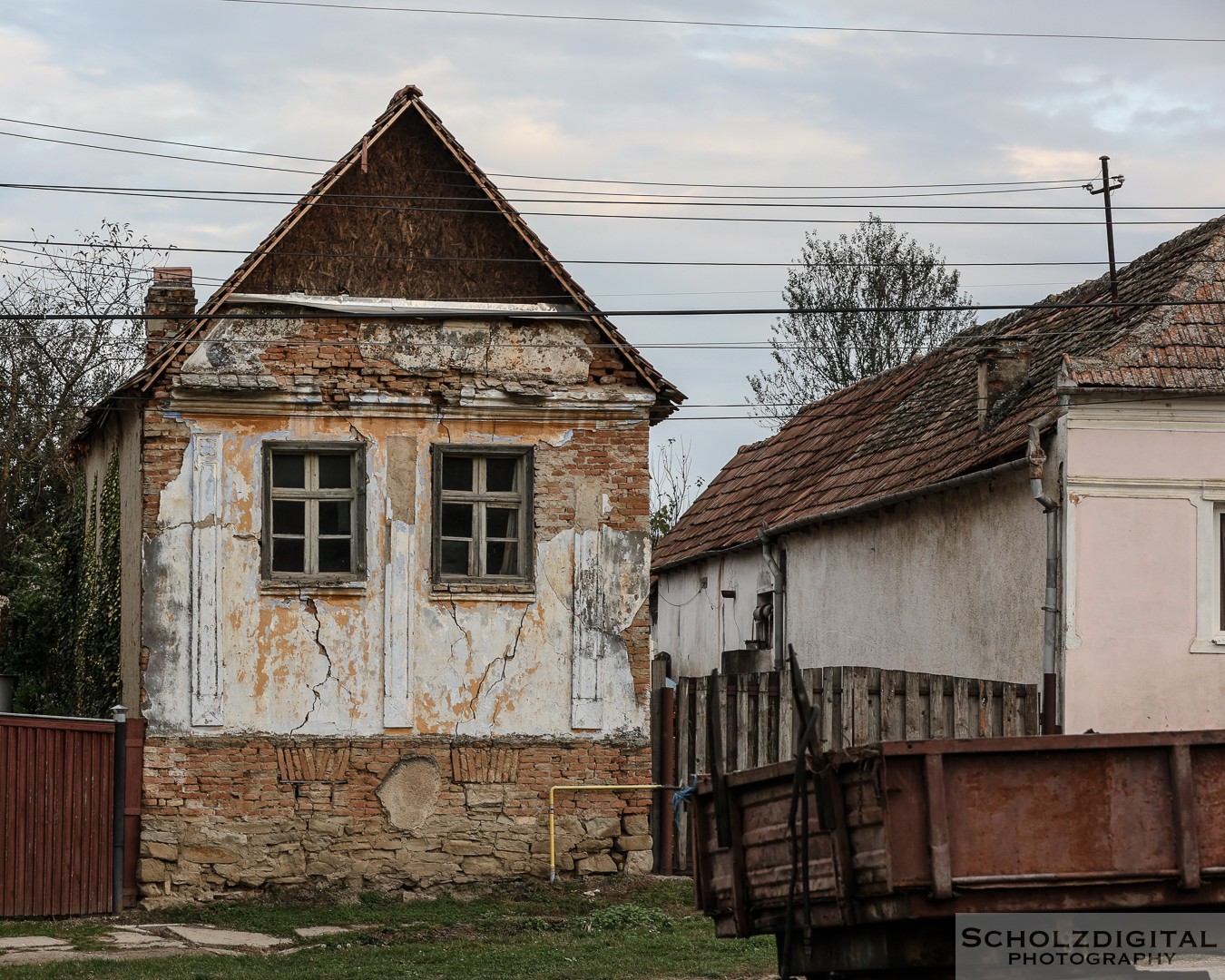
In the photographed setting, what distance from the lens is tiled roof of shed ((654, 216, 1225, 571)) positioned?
48.4 ft

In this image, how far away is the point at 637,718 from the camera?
14.6 m

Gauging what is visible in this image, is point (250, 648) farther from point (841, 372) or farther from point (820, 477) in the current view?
point (841, 372)

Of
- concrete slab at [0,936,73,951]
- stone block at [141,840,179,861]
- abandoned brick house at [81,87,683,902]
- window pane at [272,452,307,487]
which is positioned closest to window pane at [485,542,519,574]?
abandoned brick house at [81,87,683,902]

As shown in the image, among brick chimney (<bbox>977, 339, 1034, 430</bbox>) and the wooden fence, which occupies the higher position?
brick chimney (<bbox>977, 339, 1034, 430</bbox>)

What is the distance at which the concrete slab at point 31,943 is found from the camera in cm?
1185

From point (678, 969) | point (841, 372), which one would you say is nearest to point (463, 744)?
point (678, 969)

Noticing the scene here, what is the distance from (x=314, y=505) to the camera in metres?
14.3

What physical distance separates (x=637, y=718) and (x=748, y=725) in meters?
1.56

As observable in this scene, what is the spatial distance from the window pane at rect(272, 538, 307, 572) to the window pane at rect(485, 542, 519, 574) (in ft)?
5.58

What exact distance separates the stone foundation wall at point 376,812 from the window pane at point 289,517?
73.7 inches

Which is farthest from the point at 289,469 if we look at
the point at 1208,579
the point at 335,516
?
the point at 1208,579

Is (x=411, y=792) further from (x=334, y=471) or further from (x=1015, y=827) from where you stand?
(x=1015, y=827)

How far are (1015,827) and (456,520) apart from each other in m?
8.18

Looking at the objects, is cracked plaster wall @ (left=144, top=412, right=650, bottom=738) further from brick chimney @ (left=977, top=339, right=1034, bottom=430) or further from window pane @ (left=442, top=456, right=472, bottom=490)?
brick chimney @ (left=977, top=339, right=1034, bottom=430)
